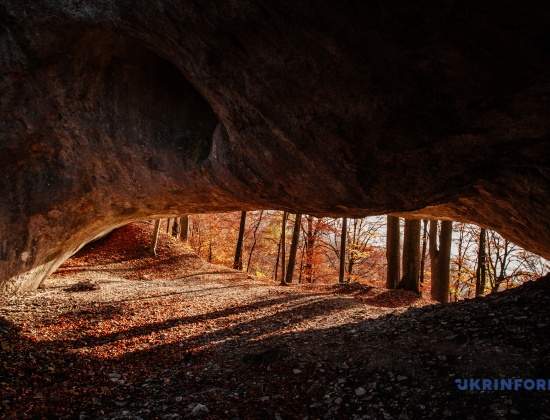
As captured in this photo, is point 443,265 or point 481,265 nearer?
point 443,265

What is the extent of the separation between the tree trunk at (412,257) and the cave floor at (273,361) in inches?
257

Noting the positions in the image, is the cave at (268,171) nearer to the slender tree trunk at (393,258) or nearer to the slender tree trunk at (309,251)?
the slender tree trunk at (393,258)

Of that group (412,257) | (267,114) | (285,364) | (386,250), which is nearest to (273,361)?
(285,364)

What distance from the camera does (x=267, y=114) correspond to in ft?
18.5

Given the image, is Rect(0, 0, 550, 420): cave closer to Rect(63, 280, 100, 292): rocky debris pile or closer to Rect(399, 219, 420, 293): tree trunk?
Rect(63, 280, 100, 292): rocky debris pile

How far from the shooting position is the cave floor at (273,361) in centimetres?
409

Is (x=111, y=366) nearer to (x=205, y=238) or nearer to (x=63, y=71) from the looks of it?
(x=63, y=71)

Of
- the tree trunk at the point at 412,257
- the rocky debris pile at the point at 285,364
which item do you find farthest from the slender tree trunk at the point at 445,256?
the rocky debris pile at the point at 285,364

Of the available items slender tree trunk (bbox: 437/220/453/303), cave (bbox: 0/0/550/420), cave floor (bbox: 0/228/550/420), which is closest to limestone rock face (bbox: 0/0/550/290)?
cave (bbox: 0/0/550/420)

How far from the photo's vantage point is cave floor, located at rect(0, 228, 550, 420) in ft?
13.4

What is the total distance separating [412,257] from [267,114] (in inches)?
443

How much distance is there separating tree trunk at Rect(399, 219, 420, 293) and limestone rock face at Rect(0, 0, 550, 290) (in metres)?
5.45

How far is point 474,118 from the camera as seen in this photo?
462cm

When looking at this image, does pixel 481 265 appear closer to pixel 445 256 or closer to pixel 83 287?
pixel 445 256
